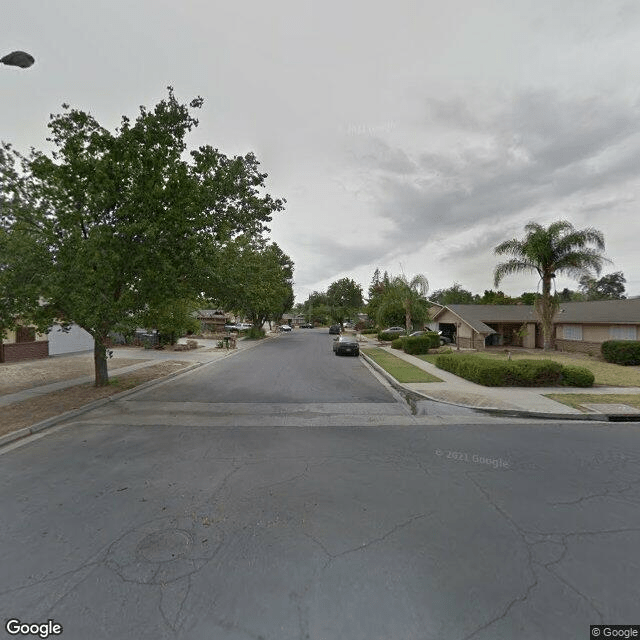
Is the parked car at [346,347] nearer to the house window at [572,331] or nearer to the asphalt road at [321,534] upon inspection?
the asphalt road at [321,534]

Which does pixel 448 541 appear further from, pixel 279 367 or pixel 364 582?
pixel 279 367

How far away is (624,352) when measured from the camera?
16.9m

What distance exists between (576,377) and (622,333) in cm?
1405

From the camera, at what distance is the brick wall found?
1647cm

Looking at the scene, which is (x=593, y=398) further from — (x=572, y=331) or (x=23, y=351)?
(x=23, y=351)

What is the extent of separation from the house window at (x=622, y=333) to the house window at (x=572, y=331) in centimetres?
228

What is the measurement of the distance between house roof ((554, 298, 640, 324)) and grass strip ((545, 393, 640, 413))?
1395 centimetres

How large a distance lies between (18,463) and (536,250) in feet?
88.6

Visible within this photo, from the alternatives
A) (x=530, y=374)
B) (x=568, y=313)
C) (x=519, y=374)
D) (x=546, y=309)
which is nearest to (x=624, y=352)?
(x=546, y=309)

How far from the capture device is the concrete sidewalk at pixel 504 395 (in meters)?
8.34

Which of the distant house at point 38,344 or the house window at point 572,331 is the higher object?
the house window at point 572,331

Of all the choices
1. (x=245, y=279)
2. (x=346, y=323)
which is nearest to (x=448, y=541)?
(x=245, y=279)

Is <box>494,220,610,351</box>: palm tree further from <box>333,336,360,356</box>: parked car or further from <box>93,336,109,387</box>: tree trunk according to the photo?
<box>93,336,109,387</box>: tree trunk

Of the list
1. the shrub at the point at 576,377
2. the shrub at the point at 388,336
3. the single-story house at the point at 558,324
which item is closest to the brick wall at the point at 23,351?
the shrub at the point at 576,377
